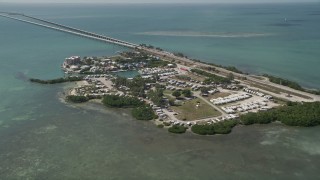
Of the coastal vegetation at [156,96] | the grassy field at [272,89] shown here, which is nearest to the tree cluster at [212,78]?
the grassy field at [272,89]

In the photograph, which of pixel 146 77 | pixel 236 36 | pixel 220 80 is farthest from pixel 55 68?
pixel 236 36

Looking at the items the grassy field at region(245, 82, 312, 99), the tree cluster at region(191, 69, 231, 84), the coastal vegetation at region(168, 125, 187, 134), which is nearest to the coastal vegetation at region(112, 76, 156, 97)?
the tree cluster at region(191, 69, 231, 84)

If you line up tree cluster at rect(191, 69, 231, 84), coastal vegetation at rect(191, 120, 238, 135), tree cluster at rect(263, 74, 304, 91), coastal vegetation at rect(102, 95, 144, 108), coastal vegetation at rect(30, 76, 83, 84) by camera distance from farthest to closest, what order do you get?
coastal vegetation at rect(30, 76, 83, 84) < tree cluster at rect(191, 69, 231, 84) < tree cluster at rect(263, 74, 304, 91) < coastal vegetation at rect(102, 95, 144, 108) < coastal vegetation at rect(191, 120, 238, 135)

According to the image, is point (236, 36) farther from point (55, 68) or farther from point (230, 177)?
point (230, 177)

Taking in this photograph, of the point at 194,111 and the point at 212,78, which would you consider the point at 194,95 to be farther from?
the point at 212,78

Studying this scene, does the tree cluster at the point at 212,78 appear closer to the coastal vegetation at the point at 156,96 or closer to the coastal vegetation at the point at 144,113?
the coastal vegetation at the point at 156,96

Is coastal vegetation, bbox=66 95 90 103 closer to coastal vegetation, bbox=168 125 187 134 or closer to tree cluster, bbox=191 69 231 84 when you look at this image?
coastal vegetation, bbox=168 125 187 134
